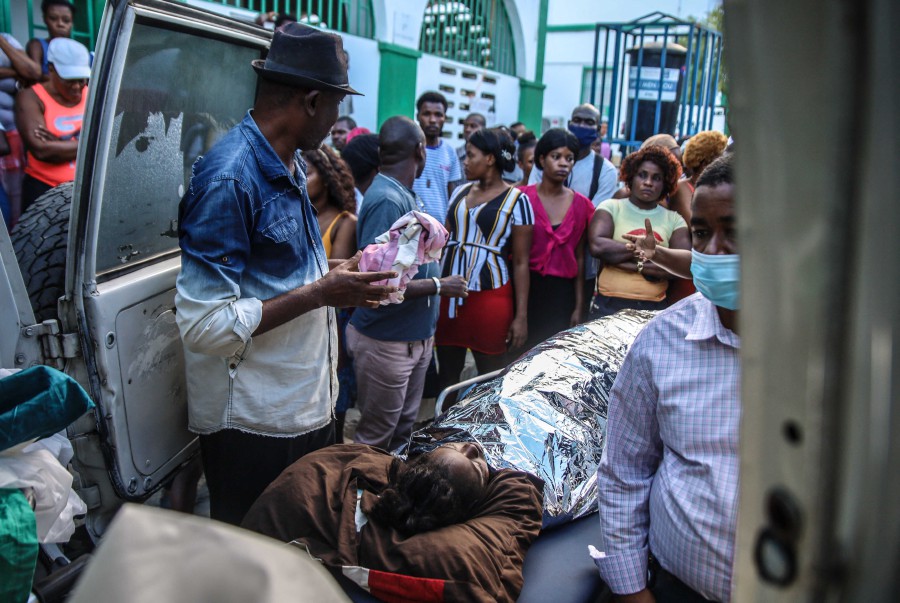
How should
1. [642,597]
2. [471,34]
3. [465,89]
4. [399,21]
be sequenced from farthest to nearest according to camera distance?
[471,34] → [465,89] → [399,21] → [642,597]

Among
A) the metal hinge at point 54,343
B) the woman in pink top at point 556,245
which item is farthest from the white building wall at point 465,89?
the metal hinge at point 54,343

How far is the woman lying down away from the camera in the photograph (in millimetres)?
1959

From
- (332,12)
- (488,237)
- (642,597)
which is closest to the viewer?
(642,597)

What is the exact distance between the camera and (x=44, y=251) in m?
2.38

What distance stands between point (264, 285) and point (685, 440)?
51.6 inches

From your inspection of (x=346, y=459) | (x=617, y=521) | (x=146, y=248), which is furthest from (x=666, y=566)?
(x=146, y=248)

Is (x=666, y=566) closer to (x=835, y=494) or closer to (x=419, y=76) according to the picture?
(x=835, y=494)

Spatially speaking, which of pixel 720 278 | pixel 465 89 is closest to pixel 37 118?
pixel 720 278

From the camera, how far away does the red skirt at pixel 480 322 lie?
427 cm

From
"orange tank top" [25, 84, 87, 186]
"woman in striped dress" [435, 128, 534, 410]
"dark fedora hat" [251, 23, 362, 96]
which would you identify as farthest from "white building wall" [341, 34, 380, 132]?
"dark fedora hat" [251, 23, 362, 96]

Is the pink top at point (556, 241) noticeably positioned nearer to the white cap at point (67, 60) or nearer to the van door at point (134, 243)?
the van door at point (134, 243)

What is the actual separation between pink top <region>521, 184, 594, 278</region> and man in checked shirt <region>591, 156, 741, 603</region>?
2.81 metres

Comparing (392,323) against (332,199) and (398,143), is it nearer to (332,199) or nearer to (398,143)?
(332,199)

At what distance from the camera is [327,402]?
97.5 inches
